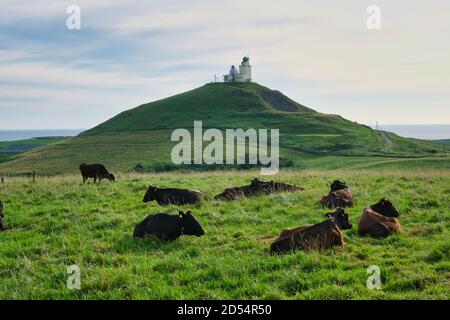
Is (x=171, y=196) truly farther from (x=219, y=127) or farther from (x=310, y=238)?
(x=219, y=127)

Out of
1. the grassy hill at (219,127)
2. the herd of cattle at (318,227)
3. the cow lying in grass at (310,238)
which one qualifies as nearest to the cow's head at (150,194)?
the herd of cattle at (318,227)

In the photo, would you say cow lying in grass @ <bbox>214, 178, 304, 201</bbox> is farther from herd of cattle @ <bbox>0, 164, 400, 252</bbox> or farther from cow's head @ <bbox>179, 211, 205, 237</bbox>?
cow's head @ <bbox>179, 211, 205, 237</bbox>

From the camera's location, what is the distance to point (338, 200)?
16.4 meters

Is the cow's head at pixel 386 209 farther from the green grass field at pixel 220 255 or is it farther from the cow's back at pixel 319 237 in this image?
the cow's back at pixel 319 237

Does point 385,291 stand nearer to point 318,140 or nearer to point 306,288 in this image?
point 306,288

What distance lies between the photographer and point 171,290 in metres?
8.33

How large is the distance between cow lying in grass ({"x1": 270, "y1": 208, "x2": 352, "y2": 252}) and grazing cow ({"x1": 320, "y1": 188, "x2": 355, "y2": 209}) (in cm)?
512

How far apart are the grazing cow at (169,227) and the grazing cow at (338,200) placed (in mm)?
5662

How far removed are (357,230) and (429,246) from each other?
2265mm

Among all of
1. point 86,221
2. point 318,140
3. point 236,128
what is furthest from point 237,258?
point 236,128

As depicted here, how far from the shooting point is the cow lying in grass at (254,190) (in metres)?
18.8

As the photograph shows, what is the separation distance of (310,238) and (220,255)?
2.16 meters

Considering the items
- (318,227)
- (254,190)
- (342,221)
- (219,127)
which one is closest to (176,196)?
(254,190)

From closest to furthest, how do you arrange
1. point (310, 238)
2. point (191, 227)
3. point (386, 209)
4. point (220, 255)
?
point (220, 255) → point (310, 238) → point (191, 227) → point (386, 209)
